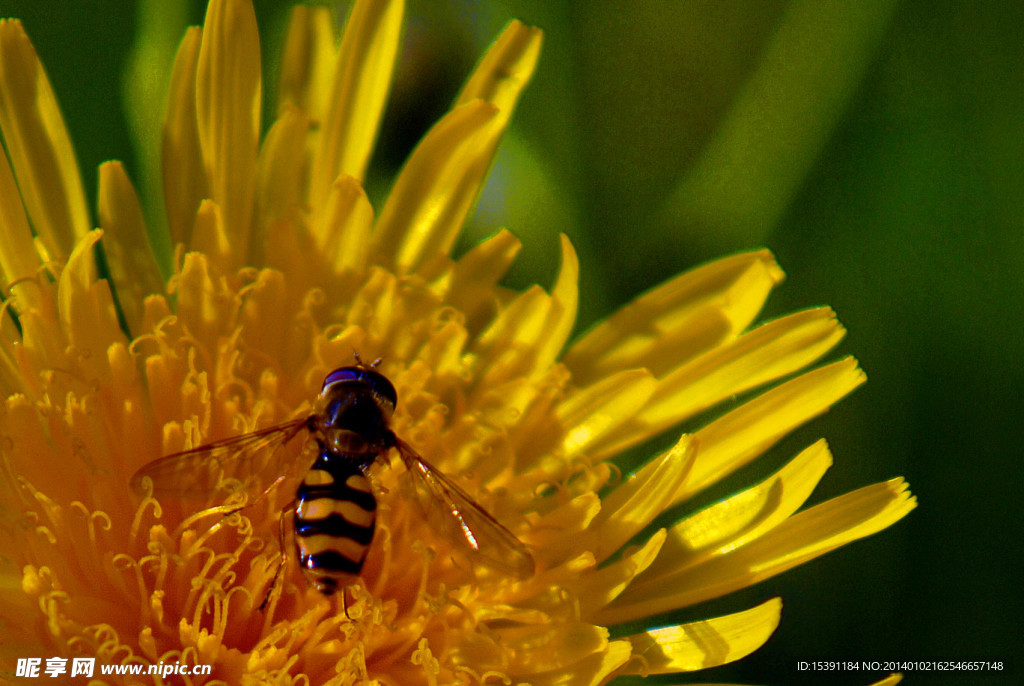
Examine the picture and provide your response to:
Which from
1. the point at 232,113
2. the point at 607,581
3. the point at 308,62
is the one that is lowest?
the point at 607,581

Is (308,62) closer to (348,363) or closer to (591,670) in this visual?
(348,363)

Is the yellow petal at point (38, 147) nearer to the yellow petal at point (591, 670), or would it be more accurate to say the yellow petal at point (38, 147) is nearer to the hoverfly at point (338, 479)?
the hoverfly at point (338, 479)

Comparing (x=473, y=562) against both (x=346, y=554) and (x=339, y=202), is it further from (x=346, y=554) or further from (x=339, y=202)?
(x=339, y=202)

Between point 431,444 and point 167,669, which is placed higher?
point 431,444

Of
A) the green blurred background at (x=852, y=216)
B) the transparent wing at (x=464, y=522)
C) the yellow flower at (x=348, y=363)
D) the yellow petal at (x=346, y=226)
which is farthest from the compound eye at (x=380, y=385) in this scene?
the green blurred background at (x=852, y=216)

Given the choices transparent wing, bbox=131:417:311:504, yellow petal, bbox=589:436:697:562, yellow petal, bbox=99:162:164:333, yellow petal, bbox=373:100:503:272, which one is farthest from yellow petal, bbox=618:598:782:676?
yellow petal, bbox=99:162:164:333

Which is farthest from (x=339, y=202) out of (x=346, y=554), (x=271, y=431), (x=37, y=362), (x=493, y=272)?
(x=346, y=554)

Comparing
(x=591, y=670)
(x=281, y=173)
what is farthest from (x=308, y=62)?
(x=591, y=670)
